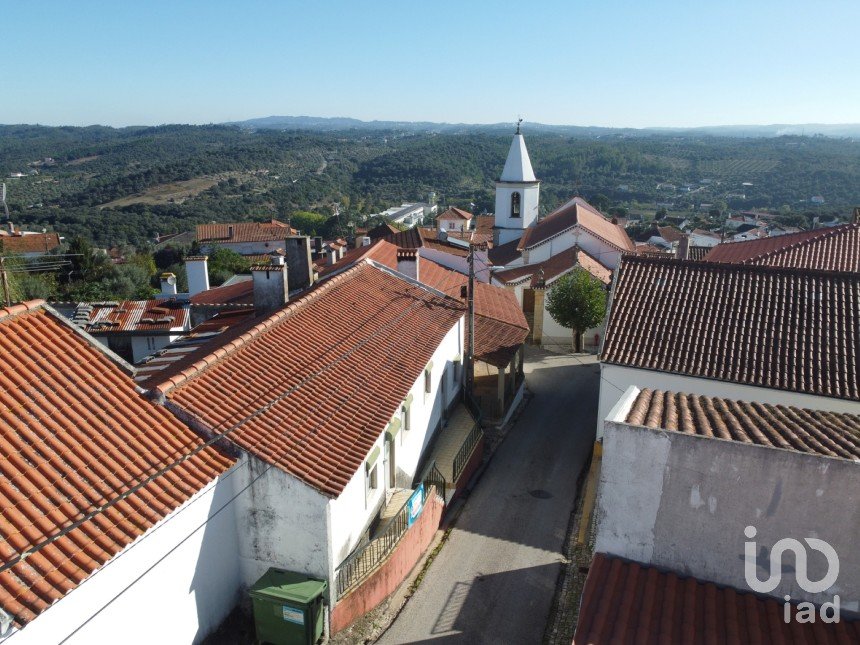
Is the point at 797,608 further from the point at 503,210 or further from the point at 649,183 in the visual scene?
the point at 649,183

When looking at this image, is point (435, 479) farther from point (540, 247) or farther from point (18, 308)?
point (540, 247)

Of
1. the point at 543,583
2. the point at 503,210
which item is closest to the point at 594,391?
the point at 543,583

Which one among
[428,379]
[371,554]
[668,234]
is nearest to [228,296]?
[428,379]

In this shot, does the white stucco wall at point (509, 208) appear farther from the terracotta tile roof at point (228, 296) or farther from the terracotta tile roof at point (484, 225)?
the terracotta tile roof at point (484, 225)

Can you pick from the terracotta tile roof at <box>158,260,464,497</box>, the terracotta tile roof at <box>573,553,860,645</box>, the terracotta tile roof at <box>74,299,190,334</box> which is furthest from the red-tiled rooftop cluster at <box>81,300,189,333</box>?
the terracotta tile roof at <box>573,553,860,645</box>

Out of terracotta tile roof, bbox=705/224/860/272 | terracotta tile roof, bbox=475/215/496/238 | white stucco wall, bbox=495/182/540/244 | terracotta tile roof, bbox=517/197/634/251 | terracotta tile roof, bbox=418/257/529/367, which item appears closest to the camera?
terracotta tile roof, bbox=418/257/529/367

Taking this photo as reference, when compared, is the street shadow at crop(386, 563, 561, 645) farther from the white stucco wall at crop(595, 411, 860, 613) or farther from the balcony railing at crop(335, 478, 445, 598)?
the white stucco wall at crop(595, 411, 860, 613)
